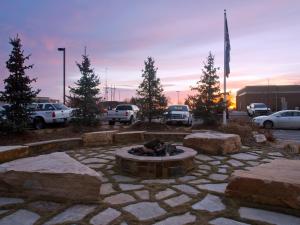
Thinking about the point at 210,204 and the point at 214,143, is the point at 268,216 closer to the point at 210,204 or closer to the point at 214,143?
the point at 210,204

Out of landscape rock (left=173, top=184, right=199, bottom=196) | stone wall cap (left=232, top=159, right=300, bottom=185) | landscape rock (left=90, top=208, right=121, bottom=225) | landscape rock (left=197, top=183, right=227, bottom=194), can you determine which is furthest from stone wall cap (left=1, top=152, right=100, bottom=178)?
stone wall cap (left=232, top=159, right=300, bottom=185)

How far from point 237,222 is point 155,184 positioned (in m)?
2.02

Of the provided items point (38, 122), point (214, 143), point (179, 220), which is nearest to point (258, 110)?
point (38, 122)

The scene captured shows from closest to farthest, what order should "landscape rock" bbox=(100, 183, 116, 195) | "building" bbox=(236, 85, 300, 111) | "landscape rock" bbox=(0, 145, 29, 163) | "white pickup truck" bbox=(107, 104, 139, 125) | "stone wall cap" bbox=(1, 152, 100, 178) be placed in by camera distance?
"stone wall cap" bbox=(1, 152, 100, 178) → "landscape rock" bbox=(100, 183, 116, 195) → "landscape rock" bbox=(0, 145, 29, 163) → "white pickup truck" bbox=(107, 104, 139, 125) → "building" bbox=(236, 85, 300, 111)

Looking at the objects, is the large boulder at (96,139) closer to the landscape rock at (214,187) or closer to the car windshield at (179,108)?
the landscape rock at (214,187)

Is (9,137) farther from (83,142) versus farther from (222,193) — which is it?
(222,193)

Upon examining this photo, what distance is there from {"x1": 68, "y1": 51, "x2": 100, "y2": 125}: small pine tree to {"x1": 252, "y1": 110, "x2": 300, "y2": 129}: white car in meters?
12.2

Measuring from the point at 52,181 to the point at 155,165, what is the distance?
2.24 m

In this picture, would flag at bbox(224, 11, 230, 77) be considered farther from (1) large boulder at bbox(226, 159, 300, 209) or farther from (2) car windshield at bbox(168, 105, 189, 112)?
(1) large boulder at bbox(226, 159, 300, 209)

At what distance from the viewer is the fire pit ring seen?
6.50 metres

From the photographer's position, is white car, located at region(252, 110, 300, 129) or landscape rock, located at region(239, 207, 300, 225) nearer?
landscape rock, located at region(239, 207, 300, 225)

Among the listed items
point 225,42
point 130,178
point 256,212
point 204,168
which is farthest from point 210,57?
point 256,212

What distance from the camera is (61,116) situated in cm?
1880

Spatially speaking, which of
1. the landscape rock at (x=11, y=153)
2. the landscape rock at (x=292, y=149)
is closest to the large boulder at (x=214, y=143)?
the landscape rock at (x=292, y=149)
